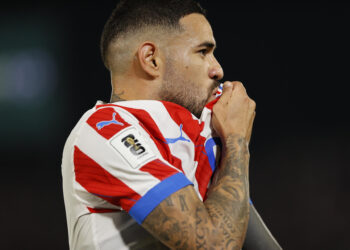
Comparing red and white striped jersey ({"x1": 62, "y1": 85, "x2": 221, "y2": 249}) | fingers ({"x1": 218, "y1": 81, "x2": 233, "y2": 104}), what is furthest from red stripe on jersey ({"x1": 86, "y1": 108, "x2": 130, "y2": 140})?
fingers ({"x1": 218, "y1": 81, "x2": 233, "y2": 104})

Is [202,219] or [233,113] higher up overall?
[233,113]

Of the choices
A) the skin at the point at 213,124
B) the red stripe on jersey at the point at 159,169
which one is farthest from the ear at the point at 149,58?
the red stripe on jersey at the point at 159,169

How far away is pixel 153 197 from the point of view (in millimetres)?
675

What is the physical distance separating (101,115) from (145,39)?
0.29m

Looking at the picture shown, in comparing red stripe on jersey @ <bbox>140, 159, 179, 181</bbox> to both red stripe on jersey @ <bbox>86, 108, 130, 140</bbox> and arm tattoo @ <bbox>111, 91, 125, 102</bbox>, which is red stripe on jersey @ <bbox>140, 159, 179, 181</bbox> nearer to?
red stripe on jersey @ <bbox>86, 108, 130, 140</bbox>

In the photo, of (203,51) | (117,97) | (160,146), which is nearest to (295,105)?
(203,51)

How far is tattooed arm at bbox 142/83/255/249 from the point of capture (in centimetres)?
66

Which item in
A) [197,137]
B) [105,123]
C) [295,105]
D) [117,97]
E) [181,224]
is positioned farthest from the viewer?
[295,105]

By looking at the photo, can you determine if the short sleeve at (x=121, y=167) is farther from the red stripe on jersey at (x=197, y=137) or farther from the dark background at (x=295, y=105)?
the dark background at (x=295, y=105)

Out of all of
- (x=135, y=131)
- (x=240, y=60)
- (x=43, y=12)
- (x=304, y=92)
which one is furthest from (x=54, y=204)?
(x=135, y=131)

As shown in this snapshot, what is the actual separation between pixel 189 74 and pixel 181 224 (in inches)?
16.6

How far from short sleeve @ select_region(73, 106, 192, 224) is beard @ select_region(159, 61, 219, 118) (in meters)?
0.20

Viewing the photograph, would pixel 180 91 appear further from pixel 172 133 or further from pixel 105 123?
pixel 105 123

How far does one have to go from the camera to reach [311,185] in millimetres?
2641
